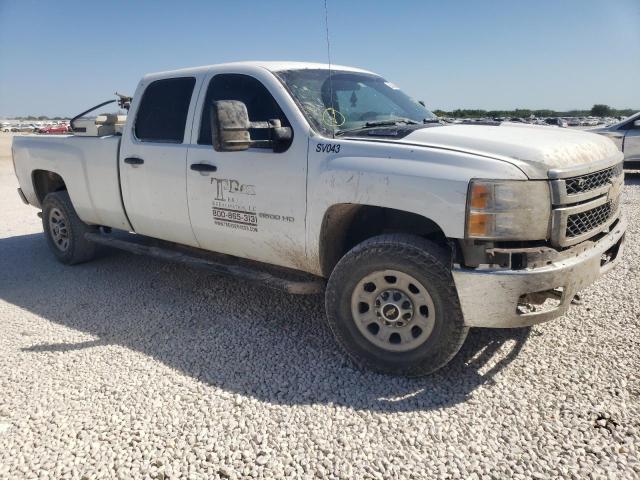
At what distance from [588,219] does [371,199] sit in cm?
133

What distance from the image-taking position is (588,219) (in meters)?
3.11

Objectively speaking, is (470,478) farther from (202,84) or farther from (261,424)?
(202,84)

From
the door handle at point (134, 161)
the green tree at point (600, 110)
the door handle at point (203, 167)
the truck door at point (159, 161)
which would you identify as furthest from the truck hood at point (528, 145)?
the green tree at point (600, 110)

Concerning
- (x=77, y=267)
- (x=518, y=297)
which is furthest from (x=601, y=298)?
(x=77, y=267)

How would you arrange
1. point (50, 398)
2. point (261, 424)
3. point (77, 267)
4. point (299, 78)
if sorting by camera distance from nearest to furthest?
point (261, 424)
point (50, 398)
point (299, 78)
point (77, 267)

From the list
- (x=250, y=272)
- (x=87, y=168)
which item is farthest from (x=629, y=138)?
(x=87, y=168)

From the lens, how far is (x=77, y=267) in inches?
229

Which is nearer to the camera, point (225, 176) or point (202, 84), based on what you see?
point (225, 176)

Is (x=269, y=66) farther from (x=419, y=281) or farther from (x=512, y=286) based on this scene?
(x=512, y=286)

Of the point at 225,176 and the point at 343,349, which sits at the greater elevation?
the point at 225,176

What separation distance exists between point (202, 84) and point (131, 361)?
225 cm

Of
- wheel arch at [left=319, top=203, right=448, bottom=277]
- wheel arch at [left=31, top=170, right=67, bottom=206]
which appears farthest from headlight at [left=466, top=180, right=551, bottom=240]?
wheel arch at [left=31, top=170, right=67, bottom=206]

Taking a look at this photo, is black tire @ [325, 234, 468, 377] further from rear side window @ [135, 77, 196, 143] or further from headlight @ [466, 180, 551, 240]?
rear side window @ [135, 77, 196, 143]

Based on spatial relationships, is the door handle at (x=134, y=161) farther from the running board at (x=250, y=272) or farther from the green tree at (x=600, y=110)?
the green tree at (x=600, y=110)
